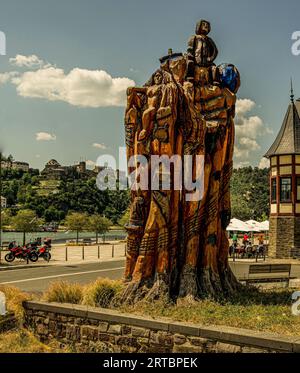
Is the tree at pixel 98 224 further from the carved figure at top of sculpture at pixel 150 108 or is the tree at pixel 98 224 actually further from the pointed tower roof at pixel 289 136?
the carved figure at top of sculpture at pixel 150 108

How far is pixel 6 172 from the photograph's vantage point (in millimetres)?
59562

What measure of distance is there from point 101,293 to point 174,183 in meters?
2.53

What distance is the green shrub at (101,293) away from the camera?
935cm

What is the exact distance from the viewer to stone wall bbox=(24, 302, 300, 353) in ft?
22.9

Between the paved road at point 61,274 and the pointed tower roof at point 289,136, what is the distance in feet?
26.4

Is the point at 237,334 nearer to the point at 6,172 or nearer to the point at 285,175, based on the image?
the point at 285,175

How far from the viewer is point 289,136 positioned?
1180 inches

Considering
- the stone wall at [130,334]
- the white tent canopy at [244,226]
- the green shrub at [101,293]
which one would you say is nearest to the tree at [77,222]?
the white tent canopy at [244,226]

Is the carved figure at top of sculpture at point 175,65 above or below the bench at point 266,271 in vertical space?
above

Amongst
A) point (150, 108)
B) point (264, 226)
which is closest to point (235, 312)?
point (150, 108)

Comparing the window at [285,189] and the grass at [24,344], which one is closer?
the grass at [24,344]

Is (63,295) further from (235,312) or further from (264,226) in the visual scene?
(264,226)
